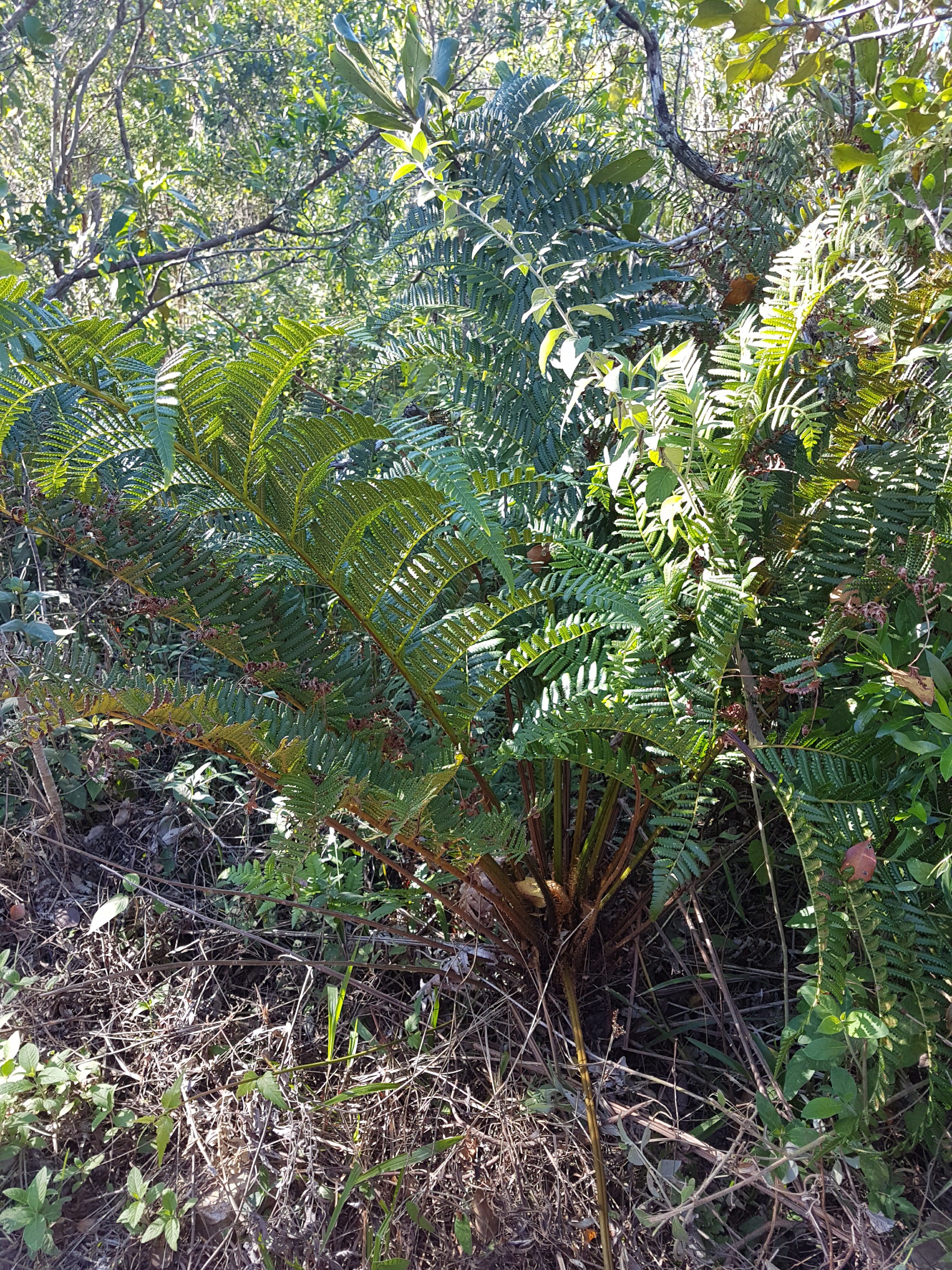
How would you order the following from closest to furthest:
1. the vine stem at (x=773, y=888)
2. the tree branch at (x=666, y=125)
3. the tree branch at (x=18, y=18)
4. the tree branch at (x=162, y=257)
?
the vine stem at (x=773, y=888) → the tree branch at (x=666, y=125) → the tree branch at (x=18, y=18) → the tree branch at (x=162, y=257)

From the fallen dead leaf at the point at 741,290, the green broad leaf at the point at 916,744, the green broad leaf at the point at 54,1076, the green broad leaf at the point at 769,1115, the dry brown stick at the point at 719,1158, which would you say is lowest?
the dry brown stick at the point at 719,1158

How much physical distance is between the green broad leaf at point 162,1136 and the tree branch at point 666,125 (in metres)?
2.08

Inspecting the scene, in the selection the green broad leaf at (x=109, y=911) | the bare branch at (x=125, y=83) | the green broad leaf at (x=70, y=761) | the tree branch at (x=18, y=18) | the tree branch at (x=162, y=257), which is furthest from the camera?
the bare branch at (x=125, y=83)

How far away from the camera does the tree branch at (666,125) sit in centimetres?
202

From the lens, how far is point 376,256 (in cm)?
293

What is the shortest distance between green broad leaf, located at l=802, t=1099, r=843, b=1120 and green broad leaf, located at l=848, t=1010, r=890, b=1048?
96mm

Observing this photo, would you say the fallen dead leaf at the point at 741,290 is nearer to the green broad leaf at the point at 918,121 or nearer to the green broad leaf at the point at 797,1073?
the green broad leaf at the point at 918,121

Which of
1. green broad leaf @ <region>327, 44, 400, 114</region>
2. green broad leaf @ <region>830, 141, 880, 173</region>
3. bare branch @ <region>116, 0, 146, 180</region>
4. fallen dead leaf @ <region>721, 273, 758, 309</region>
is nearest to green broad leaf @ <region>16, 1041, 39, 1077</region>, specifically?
green broad leaf @ <region>327, 44, 400, 114</region>

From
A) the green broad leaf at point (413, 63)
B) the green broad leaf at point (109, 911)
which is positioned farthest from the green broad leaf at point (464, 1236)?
the green broad leaf at point (413, 63)

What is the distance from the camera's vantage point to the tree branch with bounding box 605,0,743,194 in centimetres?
202

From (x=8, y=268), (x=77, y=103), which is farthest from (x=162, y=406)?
(x=77, y=103)

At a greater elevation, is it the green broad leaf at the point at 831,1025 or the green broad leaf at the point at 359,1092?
the green broad leaf at the point at 831,1025

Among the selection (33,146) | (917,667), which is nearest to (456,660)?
(917,667)

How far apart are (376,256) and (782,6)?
1.91 metres
